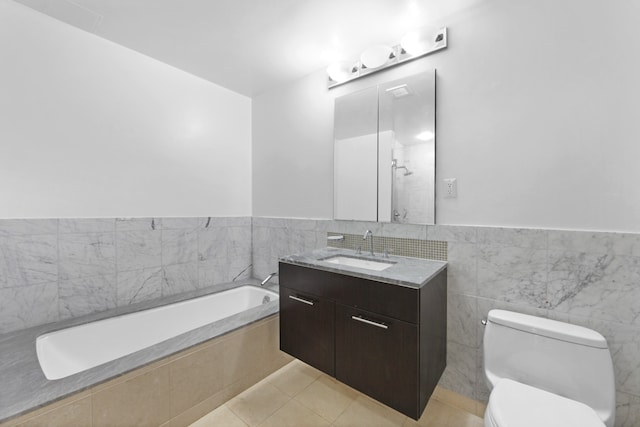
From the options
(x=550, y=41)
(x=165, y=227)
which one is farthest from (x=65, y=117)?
(x=550, y=41)

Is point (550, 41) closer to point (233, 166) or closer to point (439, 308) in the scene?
point (439, 308)

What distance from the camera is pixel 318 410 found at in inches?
62.4

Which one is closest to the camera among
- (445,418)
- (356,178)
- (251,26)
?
(445,418)

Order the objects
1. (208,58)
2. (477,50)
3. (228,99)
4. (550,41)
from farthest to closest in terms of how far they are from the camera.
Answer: (228,99)
(208,58)
(477,50)
(550,41)

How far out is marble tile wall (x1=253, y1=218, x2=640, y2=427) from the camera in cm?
118

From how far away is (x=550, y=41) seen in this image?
1337mm

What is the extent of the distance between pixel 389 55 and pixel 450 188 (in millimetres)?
1004

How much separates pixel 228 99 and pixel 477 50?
7.03ft

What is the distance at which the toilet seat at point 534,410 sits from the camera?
97cm

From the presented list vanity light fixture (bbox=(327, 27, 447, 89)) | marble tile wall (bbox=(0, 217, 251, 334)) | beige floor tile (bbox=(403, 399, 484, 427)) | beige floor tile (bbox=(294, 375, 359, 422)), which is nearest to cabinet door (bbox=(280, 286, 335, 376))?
beige floor tile (bbox=(294, 375, 359, 422))

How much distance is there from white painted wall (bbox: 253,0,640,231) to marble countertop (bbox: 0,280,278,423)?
5.29ft

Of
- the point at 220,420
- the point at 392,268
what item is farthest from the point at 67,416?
the point at 392,268

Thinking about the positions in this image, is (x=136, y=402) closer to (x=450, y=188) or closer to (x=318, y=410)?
(x=318, y=410)

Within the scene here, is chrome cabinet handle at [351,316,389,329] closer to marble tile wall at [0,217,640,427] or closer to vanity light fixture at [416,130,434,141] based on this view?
marble tile wall at [0,217,640,427]
